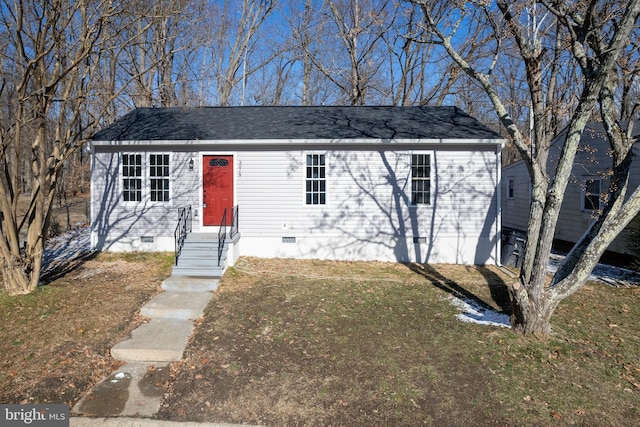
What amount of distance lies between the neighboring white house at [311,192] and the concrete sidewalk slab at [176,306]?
3540mm

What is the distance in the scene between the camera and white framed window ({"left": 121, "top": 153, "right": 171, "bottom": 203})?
10.6 m

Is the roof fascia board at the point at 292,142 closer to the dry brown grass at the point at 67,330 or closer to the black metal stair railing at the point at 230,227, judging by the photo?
the black metal stair railing at the point at 230,227

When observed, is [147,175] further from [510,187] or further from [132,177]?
[510,187]

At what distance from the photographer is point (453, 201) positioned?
10461mm

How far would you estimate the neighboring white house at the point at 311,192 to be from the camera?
34.2ft

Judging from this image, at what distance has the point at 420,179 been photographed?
1047 centimetres

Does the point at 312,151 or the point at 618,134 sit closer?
the point at 618,134

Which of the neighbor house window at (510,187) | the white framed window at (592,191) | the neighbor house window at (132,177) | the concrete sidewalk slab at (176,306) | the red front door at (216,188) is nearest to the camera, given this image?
the concrete sidewalk slab at (176,306)

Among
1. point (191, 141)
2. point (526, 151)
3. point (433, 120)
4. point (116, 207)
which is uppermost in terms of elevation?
point (433, 120)

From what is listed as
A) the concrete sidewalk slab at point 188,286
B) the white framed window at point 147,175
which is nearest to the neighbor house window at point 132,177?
the white framed window at point 147,175

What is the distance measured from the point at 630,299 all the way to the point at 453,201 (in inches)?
171

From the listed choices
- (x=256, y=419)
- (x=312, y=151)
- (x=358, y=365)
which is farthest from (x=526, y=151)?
(x=312, y=151)

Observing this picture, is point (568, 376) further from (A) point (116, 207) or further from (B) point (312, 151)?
(A) point (116, 207)

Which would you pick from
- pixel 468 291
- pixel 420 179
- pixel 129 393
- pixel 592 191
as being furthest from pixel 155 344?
pixel 592 191
